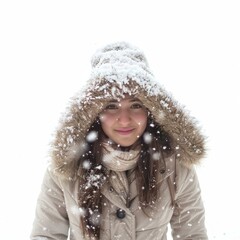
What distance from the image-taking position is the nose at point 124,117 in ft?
7.96

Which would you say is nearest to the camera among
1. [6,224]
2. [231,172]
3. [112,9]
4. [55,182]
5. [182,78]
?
[55,182]

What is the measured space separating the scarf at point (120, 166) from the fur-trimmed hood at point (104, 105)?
16 centimetres

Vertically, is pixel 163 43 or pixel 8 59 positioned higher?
pixel 163 43

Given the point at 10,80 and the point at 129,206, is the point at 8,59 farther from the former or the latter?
the point at 129,206

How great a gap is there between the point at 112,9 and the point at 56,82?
1562cm

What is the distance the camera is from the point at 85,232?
2562 millimetres

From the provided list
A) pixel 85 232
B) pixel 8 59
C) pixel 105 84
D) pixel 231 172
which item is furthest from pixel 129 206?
pixel 8 59

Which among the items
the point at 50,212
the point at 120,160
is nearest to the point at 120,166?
the point at 120,160

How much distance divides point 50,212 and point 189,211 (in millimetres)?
→ 820

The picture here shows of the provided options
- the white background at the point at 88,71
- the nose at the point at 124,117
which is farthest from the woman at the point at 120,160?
the white background at the point at 88,71

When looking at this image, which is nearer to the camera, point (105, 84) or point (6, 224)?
point (105, 84)

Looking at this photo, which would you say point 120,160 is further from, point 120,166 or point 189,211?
point 189,211

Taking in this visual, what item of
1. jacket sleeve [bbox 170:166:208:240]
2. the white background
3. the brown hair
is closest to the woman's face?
the brown hair

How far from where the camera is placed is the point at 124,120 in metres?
2.42
